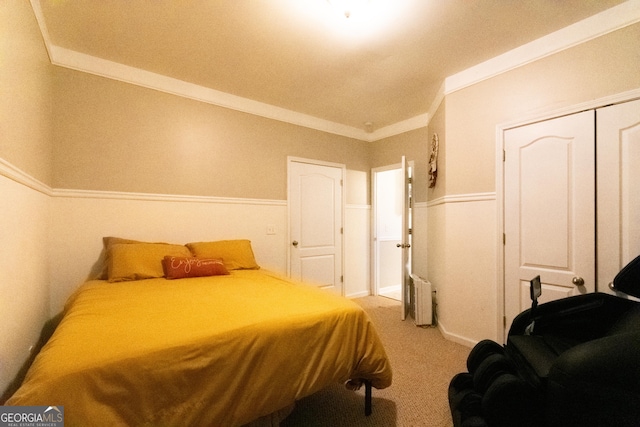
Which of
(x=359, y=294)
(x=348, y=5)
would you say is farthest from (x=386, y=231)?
(x=348, y=5)

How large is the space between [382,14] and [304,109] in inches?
70.6

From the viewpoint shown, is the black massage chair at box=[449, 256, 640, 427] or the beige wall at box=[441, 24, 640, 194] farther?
the beige wall at box=[441, 24, 640, 194]

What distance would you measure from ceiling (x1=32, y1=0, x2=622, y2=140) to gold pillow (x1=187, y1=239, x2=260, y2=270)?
A: 1686 mm

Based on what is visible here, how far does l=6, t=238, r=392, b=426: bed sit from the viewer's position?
904 millimetres

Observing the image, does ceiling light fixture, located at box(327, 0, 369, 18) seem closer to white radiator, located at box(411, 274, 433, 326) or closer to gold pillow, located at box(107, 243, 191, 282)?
gold pillow, located at box(107, 243, 191, 282)

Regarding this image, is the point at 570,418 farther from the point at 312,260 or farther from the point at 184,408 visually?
the point at 312,260

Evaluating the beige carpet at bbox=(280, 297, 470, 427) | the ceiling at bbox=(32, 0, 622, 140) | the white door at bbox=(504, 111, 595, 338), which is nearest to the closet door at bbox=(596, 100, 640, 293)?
the white door at bbox=(504, 111, 595, 338)

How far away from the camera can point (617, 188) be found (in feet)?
5.88

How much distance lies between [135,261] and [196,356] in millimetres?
1523

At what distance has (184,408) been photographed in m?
1.02

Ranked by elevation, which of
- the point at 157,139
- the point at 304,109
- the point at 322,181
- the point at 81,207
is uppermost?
the point at 304,109

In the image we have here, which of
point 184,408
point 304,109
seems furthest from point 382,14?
point 184,408

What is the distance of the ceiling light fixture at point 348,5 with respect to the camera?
175 centimetres

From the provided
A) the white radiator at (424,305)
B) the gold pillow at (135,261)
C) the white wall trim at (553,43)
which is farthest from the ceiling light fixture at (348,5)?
the white radiator at (424,305)
